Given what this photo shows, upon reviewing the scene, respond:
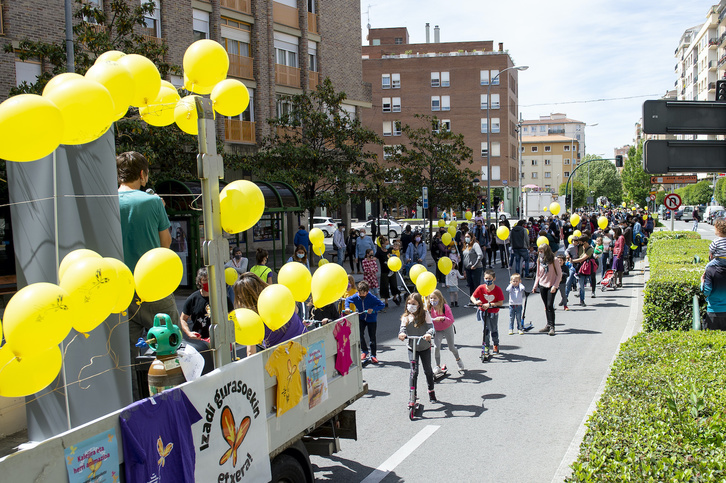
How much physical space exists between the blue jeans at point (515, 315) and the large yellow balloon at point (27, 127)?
10096 millimetres

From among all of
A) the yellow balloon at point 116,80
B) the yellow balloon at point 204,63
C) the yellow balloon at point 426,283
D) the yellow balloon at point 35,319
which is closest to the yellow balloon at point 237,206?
the yellow balloon at point 116,80

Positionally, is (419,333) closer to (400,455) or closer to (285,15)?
(400,455)

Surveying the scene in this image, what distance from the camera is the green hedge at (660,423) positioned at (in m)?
3.29

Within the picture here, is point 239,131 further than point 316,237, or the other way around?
point 239,131

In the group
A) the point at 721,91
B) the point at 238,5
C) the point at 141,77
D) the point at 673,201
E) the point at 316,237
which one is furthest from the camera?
the point at 238,5

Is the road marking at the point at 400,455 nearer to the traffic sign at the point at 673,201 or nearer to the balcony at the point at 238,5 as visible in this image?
the traffic sign at the point at 673,201

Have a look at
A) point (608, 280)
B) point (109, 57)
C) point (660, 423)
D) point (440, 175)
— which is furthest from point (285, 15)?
point (660, 423)

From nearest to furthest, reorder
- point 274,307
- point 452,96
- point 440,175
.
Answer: point 274,307, point 440,175, point 452,96

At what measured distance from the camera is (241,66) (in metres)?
27.8

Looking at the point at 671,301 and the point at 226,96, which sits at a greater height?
the point at 226,96

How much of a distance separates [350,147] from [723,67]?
61.2m

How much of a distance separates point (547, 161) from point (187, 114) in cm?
13377

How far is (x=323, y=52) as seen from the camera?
105 feet

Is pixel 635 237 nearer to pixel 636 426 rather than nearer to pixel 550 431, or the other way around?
pixel 550 431
